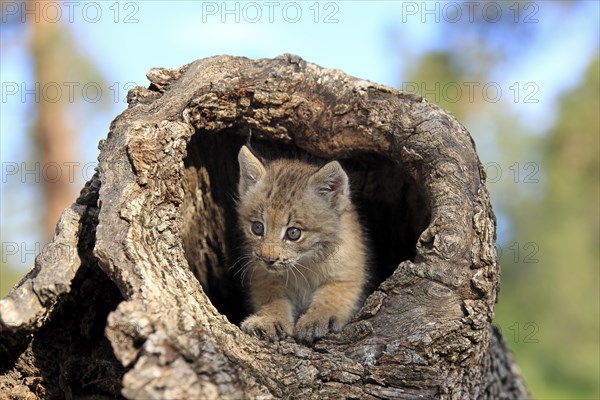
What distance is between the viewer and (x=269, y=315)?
5.19 metres

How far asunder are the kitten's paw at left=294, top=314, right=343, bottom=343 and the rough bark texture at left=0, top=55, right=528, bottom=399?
202mm

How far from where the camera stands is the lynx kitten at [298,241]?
5.37 meters

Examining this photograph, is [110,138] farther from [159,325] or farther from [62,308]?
[159,325]

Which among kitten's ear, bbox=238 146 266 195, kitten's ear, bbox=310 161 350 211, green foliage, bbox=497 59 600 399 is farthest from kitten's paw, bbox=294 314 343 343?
green foliage, bbox=497 59 600 399

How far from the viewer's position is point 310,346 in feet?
15.2

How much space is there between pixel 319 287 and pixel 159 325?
232cm

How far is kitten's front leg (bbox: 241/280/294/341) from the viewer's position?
15.9 feet

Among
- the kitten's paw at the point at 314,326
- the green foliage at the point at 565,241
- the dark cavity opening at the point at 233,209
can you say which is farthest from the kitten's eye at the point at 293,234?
the green foliage at the point at 565,241

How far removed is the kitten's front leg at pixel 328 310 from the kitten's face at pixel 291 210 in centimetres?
31

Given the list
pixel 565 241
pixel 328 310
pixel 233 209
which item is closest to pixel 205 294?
pixel 328 310

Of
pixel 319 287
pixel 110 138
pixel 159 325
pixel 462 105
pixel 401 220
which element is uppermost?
pixel 462 105

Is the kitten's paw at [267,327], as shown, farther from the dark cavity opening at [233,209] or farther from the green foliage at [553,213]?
the green foliage at [553,213]

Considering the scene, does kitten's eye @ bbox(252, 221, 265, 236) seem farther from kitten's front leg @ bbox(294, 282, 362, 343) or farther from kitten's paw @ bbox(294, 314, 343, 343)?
kitten's paw @ bbox(294, 314, 343, 343)

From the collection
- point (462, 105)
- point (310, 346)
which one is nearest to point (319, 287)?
point (310, 346)
